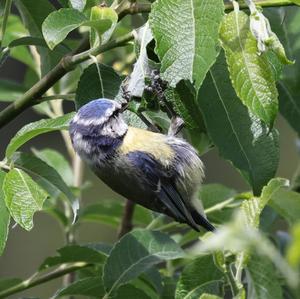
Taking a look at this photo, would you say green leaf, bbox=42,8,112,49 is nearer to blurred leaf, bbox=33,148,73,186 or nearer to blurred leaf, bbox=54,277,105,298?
blurred leaf, bbox=54,277,105,298

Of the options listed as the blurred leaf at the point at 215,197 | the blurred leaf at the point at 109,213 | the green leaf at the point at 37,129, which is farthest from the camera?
the blurred leaf at the point at 109,213

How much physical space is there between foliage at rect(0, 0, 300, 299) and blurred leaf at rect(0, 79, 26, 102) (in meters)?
0.51

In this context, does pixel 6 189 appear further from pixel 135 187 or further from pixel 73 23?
pixel 135 187

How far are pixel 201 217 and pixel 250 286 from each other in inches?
22.8

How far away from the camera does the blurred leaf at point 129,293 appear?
207 cm

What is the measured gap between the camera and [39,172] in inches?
83.2

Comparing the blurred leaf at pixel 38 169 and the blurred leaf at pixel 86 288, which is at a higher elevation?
the blurred leaf at pixel 38 169

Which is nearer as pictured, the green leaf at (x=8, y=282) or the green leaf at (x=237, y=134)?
the green leaf at (x=237, y=134)

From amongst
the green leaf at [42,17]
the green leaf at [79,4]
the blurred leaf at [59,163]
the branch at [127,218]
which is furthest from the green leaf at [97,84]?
the blurred leaf at [59,163]

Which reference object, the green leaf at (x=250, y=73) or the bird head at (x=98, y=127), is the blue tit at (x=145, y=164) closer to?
the bird head at (x=98, y=127)

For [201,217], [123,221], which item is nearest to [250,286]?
[201,217]

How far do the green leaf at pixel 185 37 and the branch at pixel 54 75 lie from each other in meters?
0.17

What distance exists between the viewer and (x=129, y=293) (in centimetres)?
208

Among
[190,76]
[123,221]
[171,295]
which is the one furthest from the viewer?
[123,221]
